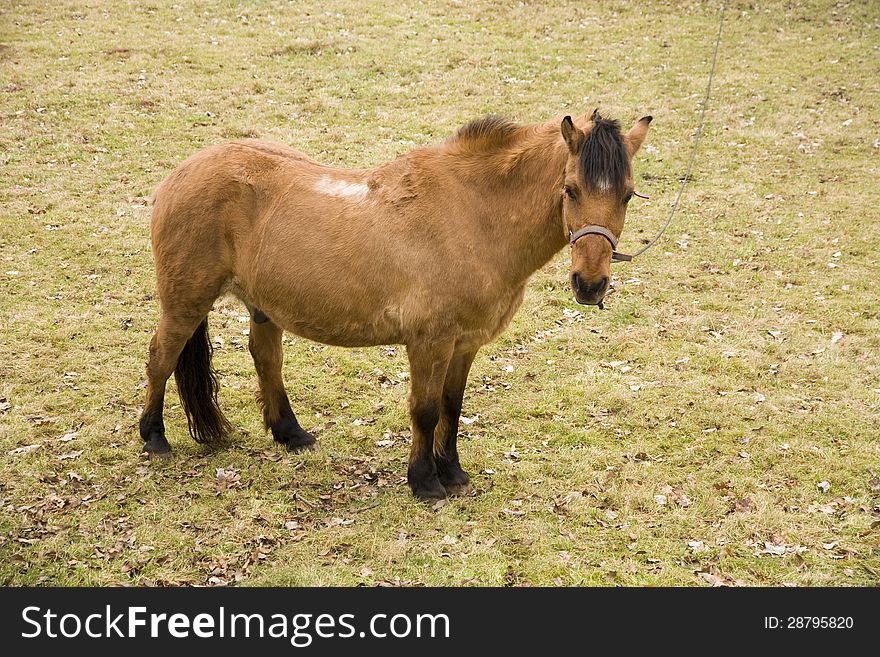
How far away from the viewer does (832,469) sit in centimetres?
623

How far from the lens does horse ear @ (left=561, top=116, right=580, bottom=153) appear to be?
15.3 ft

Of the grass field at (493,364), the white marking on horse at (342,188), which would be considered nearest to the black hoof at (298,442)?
the grass field at (493,364)

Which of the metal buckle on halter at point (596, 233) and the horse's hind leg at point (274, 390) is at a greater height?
the metal buckle on halter at point (596, 233)

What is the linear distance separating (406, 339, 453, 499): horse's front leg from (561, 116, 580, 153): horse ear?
1.55 meters

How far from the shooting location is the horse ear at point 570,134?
4652 millimetres

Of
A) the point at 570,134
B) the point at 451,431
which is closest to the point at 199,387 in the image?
the point at 451,431

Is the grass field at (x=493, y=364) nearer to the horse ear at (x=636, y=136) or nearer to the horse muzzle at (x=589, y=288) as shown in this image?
the horse muzzle at (x=589, y=288)

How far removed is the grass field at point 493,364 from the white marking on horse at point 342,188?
224 cm

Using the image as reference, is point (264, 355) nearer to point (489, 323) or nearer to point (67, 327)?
point (489, 323)

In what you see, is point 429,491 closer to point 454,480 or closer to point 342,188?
point 454,480

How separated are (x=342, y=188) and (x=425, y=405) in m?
1.70

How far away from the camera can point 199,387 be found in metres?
6.21

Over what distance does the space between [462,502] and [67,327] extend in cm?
498

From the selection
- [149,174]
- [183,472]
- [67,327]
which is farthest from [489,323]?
[149,174]
